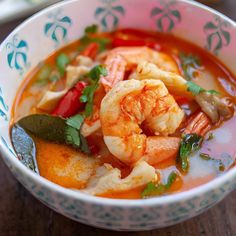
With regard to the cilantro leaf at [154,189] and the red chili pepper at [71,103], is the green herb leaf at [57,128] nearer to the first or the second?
the red chili pepper at [71,103]

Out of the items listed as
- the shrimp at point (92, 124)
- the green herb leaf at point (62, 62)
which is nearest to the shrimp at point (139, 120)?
the shrimp at point (92, 124)

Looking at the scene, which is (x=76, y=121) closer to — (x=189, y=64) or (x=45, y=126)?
(x=45, y=126)

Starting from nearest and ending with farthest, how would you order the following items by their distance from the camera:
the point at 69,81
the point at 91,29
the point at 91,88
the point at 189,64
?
the point at 91,88
the point at 69,81
the point at 189,64
the point at 91,29

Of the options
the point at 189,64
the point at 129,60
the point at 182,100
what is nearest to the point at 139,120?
the point at 182,100

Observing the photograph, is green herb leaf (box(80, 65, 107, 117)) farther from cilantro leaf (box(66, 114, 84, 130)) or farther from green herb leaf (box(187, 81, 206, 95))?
green herb leaf (box(187, 81, 206, 95))

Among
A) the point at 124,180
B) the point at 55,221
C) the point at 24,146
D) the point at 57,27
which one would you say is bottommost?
the point at 55,221

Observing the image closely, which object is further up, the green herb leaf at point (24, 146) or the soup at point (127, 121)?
the soup at point (127, 121)
